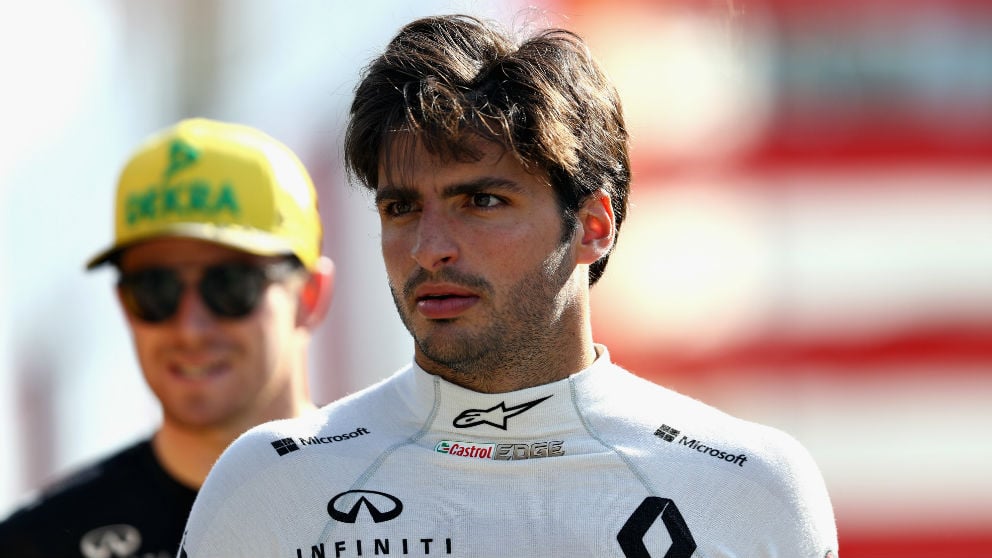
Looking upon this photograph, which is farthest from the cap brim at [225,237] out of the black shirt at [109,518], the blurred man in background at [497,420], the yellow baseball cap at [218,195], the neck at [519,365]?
the neck at [519,365]

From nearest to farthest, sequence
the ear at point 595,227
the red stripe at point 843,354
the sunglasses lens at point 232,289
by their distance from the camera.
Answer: the ear at point 595,227 → the sunglasses lens at point 232,289 → the red stripe at point 843,354

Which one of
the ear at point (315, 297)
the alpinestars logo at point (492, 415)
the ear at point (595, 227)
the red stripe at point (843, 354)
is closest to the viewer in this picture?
the alpinestars logo at point (492, 415)

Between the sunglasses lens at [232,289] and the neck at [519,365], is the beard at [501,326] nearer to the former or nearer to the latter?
the neck at [519,365]

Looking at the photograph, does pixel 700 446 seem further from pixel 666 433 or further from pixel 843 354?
pixel 843 354

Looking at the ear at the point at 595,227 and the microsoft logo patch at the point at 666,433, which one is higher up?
the ear at the point at 595,227

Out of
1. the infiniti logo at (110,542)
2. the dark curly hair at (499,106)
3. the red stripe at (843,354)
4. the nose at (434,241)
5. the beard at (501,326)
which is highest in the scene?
the dark curly hair at (499,106)

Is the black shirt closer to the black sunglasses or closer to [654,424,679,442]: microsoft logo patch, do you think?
the black sunglasses

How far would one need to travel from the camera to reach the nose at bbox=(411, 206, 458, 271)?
121 inches

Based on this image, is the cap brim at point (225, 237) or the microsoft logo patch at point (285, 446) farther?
the cap brim at point (225, 237)

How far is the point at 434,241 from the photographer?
3076 mm

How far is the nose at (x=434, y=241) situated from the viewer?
10.1 ft

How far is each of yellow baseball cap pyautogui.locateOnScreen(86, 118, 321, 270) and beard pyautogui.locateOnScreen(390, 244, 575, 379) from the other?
3.75ft

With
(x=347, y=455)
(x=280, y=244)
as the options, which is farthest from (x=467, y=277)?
(x=280, y=244)

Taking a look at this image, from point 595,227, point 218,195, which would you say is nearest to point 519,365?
point 595,227
